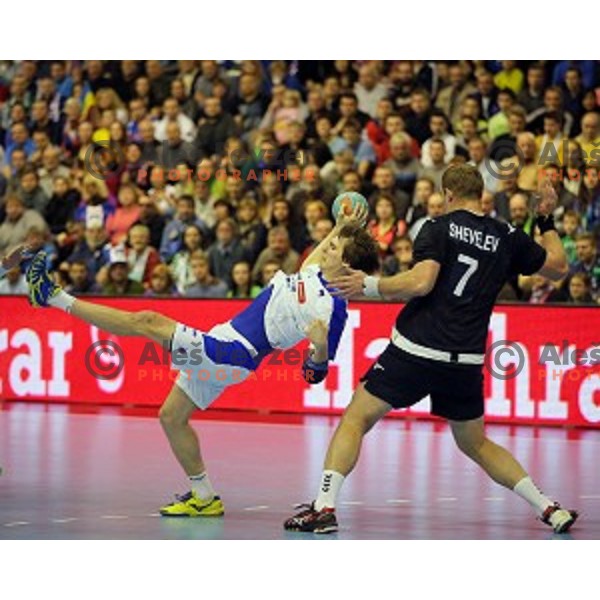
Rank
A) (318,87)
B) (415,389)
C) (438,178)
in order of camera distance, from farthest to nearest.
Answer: (318,87), (438,178), (415,389)

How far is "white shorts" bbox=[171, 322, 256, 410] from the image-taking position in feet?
45.3

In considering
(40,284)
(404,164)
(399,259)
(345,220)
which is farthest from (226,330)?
(404,164)

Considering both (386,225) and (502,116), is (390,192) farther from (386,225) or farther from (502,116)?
(502,116)

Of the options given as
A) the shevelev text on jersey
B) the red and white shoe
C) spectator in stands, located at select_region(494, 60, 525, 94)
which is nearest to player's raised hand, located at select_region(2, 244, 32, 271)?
the shevelev text on jersey

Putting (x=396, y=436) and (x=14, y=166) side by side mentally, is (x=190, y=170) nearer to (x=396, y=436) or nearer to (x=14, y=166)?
(x=14, y=166)

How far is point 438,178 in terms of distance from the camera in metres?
23.2

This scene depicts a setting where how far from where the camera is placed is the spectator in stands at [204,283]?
23.5 metres

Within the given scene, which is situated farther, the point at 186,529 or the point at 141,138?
the point at 141,138

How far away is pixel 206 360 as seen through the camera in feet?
45.3

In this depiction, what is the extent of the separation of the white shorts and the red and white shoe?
234 centimetres

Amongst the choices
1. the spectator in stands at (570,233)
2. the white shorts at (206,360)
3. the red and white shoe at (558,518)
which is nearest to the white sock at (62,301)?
the white shorts at (206,360)

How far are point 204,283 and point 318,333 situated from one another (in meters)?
10.4

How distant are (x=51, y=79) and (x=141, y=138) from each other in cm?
236

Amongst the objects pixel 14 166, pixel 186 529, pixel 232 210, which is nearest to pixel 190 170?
pixel 232 210
